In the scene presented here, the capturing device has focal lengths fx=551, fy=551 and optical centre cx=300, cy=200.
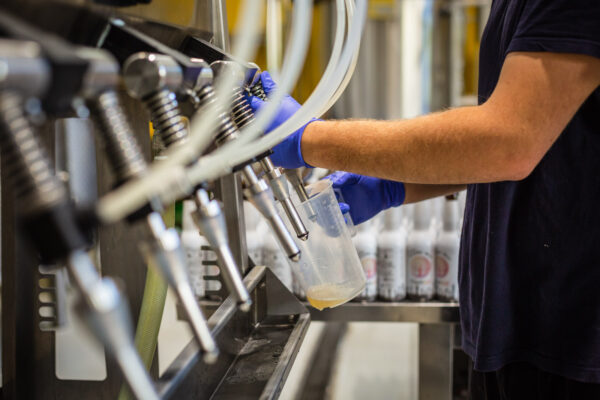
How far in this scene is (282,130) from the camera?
560 mm

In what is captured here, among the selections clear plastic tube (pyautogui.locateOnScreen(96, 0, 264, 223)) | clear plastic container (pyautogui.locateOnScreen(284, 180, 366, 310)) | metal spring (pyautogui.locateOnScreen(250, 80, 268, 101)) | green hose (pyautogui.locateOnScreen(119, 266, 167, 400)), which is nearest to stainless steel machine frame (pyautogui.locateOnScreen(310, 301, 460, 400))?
clear plastic container (pyautogui.locateOnScreen(284, 180, 366, 310))

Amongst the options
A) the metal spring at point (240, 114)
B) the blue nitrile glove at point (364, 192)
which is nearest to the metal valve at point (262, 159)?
the metal spring at point (240, 114)

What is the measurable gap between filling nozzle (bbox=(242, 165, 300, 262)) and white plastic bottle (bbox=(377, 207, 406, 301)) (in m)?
0.96

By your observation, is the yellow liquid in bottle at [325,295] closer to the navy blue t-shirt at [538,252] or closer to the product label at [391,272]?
the navy blue t-shirt at [538,252]

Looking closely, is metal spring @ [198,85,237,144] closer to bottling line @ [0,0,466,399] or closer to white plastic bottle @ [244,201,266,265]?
bottling line @ [0,0,466,399]

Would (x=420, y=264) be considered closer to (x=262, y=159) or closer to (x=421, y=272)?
(x=421, y=272)

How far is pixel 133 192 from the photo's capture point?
0.39m

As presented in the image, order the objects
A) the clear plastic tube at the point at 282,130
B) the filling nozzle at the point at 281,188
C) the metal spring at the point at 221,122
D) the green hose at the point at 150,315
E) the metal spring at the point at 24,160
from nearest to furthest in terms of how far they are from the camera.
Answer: the metal spring at the point at 24,160, the clear plastic tube at the point at 282,130, the metal spring at the point at 221,122, the filling nozzle at the point at 281,188, the green hose at the point at 150,315

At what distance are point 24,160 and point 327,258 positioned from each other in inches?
26.5

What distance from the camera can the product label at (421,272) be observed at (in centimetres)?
157

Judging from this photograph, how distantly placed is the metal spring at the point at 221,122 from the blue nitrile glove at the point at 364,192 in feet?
2.14

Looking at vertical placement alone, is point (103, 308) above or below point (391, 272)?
above

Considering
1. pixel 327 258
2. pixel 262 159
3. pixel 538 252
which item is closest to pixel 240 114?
pixel 262 159

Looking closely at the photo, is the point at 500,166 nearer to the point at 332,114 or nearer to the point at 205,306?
the point at 205,306
